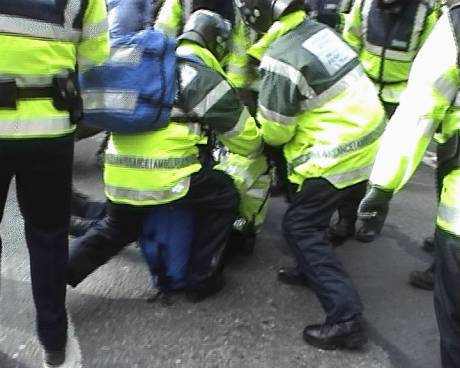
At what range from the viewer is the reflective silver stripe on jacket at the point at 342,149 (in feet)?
10.0

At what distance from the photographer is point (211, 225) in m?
3.41

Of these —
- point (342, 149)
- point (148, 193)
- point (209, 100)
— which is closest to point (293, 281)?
point (342, 149)

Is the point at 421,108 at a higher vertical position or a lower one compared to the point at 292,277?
higher

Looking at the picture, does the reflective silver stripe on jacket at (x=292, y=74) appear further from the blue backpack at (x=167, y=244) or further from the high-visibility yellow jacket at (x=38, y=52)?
the high-visibility yellow jacket at (x=38, y=52)

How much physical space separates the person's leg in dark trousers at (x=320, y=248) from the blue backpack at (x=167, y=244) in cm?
57

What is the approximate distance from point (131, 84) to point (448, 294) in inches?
60.9

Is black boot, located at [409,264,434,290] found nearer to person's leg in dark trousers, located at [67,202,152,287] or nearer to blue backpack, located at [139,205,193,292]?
blue backpack, located at [139,205,193,292]

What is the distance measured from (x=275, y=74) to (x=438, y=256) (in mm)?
1260

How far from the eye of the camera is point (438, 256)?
2.19 m

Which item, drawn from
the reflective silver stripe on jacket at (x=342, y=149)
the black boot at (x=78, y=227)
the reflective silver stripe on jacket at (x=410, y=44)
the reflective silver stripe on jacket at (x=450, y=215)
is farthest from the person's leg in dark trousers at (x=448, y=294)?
the reflective silver stripe on jacket at (x=410, y=44)

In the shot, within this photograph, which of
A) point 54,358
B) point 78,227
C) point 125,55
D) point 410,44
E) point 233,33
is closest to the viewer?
point 54,358

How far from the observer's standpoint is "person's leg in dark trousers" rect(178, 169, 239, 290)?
3.33m

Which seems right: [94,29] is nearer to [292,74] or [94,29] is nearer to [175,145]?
[175,145]

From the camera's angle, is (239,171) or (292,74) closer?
(292,74)
